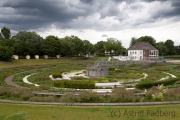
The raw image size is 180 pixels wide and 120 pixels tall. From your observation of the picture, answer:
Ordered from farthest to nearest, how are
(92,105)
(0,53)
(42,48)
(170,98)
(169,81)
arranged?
(42,48)
(0,53)
(169,81)
(170,98)
(92,105)

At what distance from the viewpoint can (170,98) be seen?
1530 centimetres

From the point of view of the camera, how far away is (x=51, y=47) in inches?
3024

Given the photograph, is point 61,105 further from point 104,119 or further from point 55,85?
point 55,85

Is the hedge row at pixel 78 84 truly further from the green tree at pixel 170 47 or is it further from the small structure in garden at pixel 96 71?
the green tree at pixel 170 47

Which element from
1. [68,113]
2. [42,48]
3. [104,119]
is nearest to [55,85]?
[68,113]

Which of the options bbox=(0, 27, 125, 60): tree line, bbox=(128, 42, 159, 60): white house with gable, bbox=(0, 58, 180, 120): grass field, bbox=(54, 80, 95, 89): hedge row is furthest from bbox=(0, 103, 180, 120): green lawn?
bbox=(128, 42, 159, 60): white house with gable

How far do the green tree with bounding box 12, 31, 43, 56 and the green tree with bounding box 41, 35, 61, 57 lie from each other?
156 inches

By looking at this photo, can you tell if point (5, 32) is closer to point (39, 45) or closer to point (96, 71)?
point (39, 45)

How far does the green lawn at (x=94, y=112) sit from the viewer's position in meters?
10.3

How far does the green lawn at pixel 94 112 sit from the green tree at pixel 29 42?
219 feet

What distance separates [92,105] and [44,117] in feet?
12.8

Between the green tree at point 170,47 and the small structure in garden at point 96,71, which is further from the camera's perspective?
the green tree at point 170,47

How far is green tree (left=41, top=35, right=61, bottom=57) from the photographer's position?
76.8 metres

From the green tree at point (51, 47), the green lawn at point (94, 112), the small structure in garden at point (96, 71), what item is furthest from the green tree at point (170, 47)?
the green lawn at point (94, 112)
